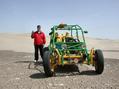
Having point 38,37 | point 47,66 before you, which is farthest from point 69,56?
point 38,37

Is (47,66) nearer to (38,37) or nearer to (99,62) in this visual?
(99,62)

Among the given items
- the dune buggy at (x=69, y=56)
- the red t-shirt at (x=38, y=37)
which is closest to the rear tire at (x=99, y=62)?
the dune buggy at (x=69, y=56)

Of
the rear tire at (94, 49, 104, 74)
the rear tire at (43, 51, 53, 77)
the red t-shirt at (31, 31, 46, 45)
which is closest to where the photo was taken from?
the rear tire at (43, 51, 53, 77)

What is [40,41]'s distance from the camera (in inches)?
549

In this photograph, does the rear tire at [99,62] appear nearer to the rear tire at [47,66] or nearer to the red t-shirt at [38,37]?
the rear tire at [47,66]

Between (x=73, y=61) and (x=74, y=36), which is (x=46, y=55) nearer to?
(x=73, y=61)

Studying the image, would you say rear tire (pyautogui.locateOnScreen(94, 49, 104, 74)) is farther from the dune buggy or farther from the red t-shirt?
Answer: the red t-shirt

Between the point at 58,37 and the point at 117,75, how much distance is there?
319 cm

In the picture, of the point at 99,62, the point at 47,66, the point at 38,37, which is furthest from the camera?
the point at 38,37

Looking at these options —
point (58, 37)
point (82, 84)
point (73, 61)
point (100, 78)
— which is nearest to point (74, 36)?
point (58, 37)

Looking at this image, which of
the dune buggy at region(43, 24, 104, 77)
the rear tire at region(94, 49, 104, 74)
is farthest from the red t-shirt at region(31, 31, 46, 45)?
the rear tire at region(94, 49, 104, 74)

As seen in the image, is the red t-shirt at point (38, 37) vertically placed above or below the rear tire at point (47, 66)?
above

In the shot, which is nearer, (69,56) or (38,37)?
(69,56)

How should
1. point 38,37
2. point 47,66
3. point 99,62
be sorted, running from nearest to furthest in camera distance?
point 47,66
point 99,62
point 38,37
